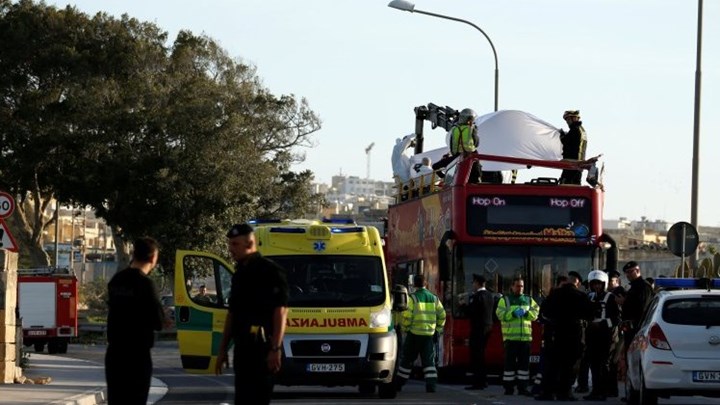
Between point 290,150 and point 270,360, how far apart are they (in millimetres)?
58113

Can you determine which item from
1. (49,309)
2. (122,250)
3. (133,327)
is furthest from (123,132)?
(133,327)

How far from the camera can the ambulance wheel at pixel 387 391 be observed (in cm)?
2382

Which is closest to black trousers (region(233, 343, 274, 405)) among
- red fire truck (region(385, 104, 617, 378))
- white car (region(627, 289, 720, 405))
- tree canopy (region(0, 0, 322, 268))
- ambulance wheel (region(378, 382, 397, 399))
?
white car (region(627, 289, 720, 405))

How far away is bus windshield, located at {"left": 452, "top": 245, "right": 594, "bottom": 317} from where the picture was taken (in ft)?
88.2

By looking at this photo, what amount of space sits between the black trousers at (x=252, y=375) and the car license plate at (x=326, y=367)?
10021 millimetres

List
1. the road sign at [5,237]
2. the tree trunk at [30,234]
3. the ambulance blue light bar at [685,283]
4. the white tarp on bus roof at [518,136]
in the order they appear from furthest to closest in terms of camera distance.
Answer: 1. the tree trunk at [30,234]
2. the white tarp on bus roof at [518,136]
3. the road sign at [5,237]
4. the ambulance blue light bar at [685,283]

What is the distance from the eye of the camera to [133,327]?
14.1 m

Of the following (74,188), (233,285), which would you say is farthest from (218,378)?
(74,188)

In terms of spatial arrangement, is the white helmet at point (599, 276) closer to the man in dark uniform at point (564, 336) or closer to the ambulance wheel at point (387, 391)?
the man in dark uniform at point (564, 336)

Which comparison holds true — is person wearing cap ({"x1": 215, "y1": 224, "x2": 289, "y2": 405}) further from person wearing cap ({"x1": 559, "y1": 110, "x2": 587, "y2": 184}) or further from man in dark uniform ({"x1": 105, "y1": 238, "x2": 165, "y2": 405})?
person wearing cap ({"x1": 559, "y1": 110, "x2": 587, "y2": 184})

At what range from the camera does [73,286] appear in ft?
162

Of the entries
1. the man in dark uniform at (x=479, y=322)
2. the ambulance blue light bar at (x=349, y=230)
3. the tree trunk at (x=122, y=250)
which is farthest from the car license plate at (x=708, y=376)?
the tree trunk at (x=122, y=250)

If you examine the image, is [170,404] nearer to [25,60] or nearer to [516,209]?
[516,209]

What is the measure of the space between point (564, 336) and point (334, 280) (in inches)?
A: 124
